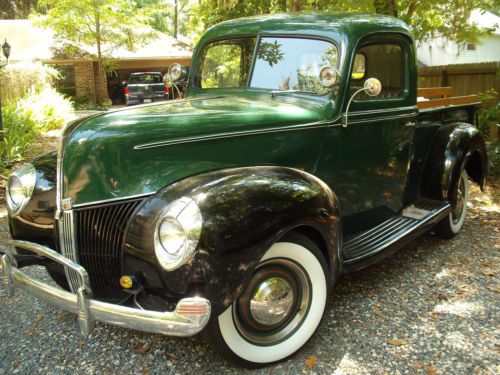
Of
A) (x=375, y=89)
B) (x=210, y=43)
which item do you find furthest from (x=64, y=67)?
(x=375, y=89)

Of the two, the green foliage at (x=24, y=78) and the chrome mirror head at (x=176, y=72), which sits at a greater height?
the green foliage at (x=24, y=78)

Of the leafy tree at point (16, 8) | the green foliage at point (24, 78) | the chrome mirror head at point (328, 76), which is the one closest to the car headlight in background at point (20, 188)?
the chrome mirror head at point (328, 76)

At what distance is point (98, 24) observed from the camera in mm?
18391

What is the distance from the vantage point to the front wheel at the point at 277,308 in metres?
2.35

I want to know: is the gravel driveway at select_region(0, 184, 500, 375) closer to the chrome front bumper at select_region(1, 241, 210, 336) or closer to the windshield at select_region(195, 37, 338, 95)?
the chrome front bumper at select_region(1, 241, 210, 336)

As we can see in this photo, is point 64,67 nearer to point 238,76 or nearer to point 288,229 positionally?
point 238,76

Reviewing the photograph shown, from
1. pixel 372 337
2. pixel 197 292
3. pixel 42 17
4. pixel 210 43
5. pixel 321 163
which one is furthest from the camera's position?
pixel 42 17

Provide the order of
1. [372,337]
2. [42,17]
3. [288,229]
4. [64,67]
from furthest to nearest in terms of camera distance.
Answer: [64,67]
[42,17]
[372,337]
[288,229]

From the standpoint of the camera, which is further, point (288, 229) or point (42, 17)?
point (42, 17)

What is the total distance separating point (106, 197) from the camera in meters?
2.34

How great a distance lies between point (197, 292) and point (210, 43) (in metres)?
2.52

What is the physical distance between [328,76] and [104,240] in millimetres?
1672

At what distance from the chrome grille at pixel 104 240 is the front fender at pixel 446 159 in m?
2.80

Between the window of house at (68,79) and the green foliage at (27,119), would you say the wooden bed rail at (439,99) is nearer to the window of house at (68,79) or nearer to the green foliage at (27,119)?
the green foliage at (27,119)
